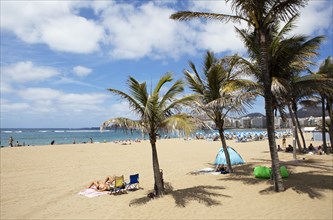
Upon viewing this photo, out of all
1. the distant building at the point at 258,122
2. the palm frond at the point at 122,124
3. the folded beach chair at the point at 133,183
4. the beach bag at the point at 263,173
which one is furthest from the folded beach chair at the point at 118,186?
the distant building at the point at 258,122

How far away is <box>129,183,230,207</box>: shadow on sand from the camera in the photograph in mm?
8635

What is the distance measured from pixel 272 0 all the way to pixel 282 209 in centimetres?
632

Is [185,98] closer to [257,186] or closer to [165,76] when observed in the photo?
Result: [165,76]

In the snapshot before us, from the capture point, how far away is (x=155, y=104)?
880cm

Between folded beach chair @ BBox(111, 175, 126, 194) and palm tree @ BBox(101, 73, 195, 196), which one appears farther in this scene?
folded beach chair @ BBox(111, 175, 126, 194)

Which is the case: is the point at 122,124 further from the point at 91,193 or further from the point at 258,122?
the point at 258,122

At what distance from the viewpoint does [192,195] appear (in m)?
9.35

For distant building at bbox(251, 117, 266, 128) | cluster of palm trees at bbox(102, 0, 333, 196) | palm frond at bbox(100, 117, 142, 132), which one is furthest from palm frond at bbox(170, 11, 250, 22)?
distant building at bbox(251, 117, 266, 128)

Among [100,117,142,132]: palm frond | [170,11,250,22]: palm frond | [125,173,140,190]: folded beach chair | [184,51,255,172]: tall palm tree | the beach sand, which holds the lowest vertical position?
the beach sand

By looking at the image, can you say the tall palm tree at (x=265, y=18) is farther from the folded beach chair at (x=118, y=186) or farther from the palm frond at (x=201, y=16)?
the folded beach chair at (x=118, y=186)

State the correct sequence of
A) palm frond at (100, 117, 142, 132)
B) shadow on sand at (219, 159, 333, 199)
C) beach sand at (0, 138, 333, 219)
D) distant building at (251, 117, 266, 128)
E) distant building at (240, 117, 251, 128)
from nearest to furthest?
beach sand at (0, 138, 333, 219) < palm frond at (100, 117, 142, 132) < shadow on sand at (219, 159, 333, 199) < distant building at (251, 117, 266, 128) < distant building at (240, 117, 251, 128)

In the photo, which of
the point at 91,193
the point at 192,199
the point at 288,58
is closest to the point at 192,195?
the point at 192,199

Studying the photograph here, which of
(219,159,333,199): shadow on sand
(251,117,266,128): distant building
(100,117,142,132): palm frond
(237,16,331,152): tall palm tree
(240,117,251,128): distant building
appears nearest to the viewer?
(100,117,142,132): palm frond

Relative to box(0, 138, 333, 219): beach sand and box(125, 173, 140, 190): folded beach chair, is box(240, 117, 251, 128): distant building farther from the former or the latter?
box(125, 173, 140, 190): folded beach chair
